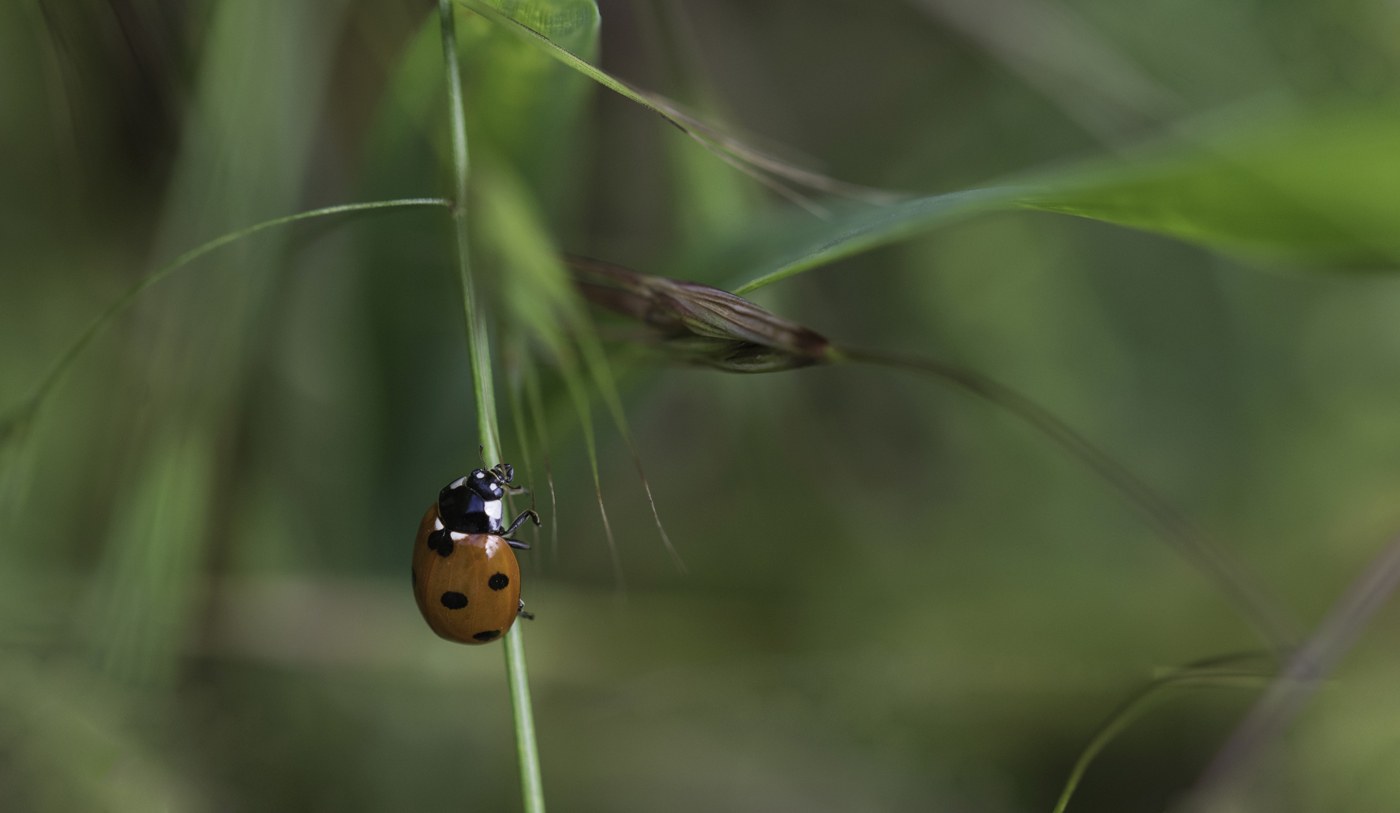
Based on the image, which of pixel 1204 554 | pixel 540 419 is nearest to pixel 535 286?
pixel 540 419

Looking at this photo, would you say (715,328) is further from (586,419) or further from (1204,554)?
(1204,554)

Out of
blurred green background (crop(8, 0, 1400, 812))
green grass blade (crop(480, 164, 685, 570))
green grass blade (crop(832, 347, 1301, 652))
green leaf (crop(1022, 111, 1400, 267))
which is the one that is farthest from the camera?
green grass blade (crop(832, 347, 1301, 652))

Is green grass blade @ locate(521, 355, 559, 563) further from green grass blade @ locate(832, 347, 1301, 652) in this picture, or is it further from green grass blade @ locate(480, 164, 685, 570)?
green grass blade @ locate(832, 347, 1301, 652)

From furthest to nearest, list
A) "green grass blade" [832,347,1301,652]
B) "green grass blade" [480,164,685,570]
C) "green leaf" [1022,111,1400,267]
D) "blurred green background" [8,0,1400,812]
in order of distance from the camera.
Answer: "green grass blade" [832,347,1301,652] → "blurred green background" [8,0,1400,812] → "green grass blade" [480,164,685,570] → "green leaf" [1022,111,1400,267]

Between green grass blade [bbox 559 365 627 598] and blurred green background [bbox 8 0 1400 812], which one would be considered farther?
blurred green background [bbox 8 0 1400 812]

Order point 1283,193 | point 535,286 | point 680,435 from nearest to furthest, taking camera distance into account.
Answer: point 1283,193 → point 535,286 → point 680,435

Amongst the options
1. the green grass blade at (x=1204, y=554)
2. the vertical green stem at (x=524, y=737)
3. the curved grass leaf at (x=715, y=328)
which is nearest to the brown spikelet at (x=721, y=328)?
the curved grass leaf at (x=715, y=328)

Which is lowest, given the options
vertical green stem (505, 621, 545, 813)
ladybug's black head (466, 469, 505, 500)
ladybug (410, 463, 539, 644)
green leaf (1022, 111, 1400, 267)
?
vertical green stem (505, 621, 545, 813)

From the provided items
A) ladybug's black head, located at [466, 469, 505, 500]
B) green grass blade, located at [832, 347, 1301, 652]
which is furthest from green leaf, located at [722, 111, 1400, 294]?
green grass blade, located at [832, 347, 1301, 652]
